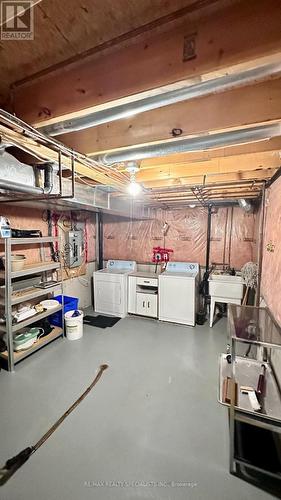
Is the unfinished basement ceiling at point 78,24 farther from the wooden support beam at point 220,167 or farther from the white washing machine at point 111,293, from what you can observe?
the white washing machine at point 111,293

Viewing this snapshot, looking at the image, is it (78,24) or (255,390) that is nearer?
(78,24)

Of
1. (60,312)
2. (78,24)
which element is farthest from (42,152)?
(60,312)

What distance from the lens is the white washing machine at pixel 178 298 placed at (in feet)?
12.1

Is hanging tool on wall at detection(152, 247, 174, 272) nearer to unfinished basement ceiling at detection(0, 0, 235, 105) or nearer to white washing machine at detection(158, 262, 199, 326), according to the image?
white washing machine at detection(158, 262, 199, 326)

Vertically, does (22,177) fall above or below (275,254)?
above

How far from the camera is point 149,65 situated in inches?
33.9

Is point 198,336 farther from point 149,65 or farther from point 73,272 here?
point 149,65

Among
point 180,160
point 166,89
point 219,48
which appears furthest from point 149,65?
point 180,160

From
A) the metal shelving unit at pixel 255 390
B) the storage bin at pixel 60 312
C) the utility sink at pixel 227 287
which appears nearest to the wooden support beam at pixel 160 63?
the metal shelving unit at pixel 255 390

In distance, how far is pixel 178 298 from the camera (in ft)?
12.4

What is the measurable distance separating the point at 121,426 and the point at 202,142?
7.49 ft

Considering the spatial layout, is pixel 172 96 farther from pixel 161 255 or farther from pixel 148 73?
pixel 161 255

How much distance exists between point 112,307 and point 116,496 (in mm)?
2976

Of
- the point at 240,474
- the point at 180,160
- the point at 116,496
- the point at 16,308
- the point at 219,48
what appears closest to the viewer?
the point at 219,48
